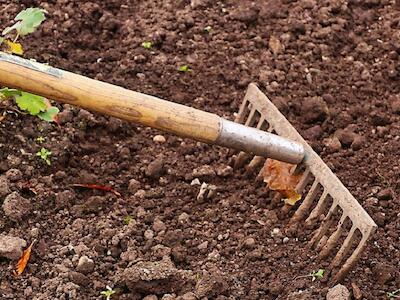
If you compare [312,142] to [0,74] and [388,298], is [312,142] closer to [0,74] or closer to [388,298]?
[388,298]

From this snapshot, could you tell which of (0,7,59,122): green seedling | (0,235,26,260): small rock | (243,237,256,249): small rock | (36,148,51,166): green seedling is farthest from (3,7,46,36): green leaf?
(243,237,256,249): small rock

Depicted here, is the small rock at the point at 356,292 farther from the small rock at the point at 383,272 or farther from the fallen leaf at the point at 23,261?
the fallen leaf at the point at 23,261

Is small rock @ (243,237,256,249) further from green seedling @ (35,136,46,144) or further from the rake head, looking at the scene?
green seedling @ (35,136,46,144)

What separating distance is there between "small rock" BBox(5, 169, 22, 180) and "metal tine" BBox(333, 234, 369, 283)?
1.25 metres

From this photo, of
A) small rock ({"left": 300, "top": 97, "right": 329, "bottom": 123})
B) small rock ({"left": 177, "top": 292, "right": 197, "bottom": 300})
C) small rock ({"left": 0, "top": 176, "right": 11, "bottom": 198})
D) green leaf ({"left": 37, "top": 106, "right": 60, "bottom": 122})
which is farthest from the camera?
small rock ({"left": 300, "top": 97, "right": 329, "bottom": 123})

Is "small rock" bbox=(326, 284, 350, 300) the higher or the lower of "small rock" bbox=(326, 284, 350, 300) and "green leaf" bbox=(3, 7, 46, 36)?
the lower

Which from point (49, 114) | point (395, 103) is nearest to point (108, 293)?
point (49, 114)

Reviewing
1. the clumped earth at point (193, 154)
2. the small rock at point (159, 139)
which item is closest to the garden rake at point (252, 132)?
the clumped earth at point (193, 154)

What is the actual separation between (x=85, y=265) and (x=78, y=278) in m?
0.06

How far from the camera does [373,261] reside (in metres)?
2.95

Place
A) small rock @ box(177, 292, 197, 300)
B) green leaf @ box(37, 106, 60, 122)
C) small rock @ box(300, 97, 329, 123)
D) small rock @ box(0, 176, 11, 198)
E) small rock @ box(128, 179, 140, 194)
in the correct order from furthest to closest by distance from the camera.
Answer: small rock @ box(300, 97, 329, 123) < small rock @ box(128, 179, 140, 194) < green leaf @ box(37, 106, 60, 122) < small rock @ box(0, 176, 11, 198) < small rock @ box(177, 292, 197, 300)

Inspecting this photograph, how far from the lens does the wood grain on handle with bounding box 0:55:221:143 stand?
8.48ft

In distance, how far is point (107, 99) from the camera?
105 inches

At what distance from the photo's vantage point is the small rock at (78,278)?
2.78 meters
